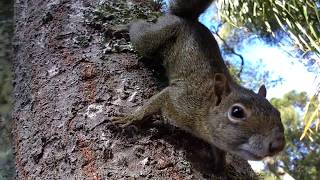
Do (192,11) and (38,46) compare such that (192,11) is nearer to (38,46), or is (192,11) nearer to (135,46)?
(135,46)

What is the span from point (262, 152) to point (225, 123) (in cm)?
21

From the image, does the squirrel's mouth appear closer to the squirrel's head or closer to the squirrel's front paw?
the squirrel's head

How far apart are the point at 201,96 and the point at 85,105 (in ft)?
1.81

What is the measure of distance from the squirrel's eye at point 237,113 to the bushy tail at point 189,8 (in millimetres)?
622

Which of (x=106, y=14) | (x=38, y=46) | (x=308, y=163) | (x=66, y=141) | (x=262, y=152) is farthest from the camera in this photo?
(x=308, y=163)

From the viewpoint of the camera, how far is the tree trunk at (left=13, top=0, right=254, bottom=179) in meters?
1.31

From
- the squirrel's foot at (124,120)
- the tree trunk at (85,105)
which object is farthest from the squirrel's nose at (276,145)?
the squirrel's foot at (124,120)

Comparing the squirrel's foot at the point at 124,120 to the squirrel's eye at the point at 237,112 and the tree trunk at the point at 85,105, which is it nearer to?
A: the tree trunk at the point at 85,105

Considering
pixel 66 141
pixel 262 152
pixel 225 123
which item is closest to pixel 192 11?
pixel 225 123

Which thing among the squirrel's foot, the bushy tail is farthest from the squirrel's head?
the bushy tail

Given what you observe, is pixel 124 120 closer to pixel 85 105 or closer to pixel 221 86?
pixel 85 105

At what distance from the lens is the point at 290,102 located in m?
11.0

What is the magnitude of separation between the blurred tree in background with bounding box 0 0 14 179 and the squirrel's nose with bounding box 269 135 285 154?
0.87 m

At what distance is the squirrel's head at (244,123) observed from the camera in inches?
59.1
